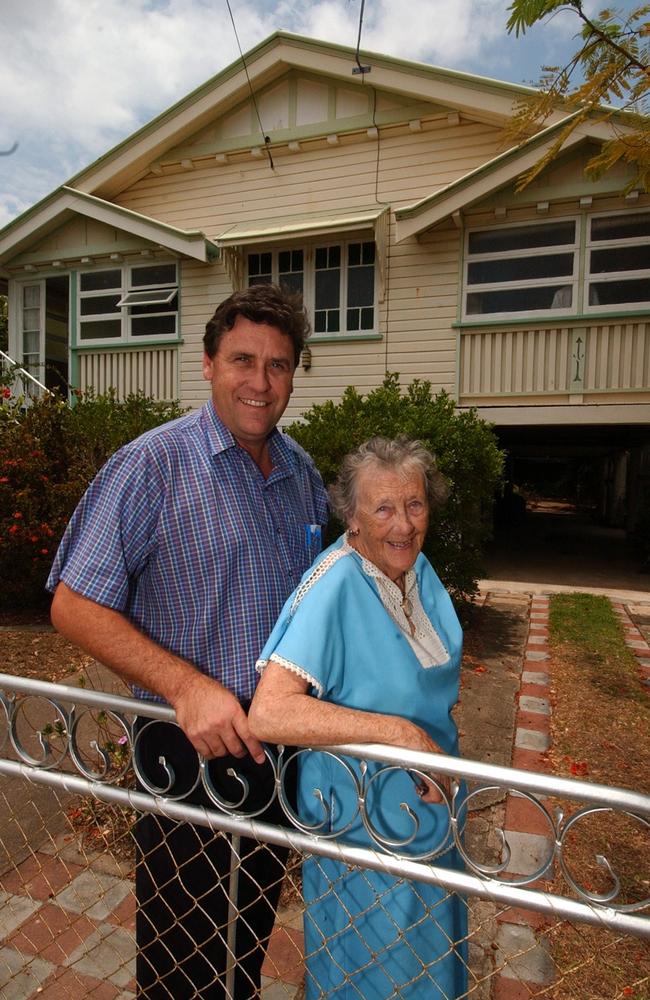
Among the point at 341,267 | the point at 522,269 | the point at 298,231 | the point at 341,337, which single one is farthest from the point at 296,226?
the point at 522,269

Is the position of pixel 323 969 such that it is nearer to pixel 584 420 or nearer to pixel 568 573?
pixel 584 420

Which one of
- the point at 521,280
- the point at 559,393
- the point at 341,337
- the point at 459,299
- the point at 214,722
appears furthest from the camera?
the point at 341,337

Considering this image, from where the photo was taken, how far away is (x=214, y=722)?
1300mm

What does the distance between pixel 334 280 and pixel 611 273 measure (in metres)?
3.87

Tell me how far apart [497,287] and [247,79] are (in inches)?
197

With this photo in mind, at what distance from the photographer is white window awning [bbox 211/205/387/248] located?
8516 millimetres

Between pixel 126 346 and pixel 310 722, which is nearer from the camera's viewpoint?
pixel 310 722

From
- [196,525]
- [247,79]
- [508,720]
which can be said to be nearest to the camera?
[196,525]

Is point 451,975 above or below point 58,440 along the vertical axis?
below

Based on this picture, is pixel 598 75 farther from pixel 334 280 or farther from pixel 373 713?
pixel 334 280

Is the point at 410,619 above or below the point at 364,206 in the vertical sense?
below

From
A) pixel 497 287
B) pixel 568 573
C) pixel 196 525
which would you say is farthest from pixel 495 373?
pixel 196 525

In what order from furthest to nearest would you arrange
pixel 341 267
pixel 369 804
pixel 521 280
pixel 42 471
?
pixel 341 267
pixel 521 280
pixel 42 471
pixel 369 804

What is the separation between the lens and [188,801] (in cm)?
163
